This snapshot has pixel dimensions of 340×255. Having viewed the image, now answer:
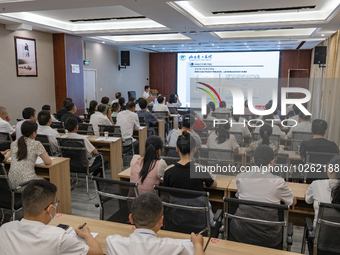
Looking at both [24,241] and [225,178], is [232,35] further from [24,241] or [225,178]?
[24,241]

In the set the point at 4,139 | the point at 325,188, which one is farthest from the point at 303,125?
the point at 4,139

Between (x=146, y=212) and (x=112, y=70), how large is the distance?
1191 cm

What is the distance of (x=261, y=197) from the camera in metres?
2.46

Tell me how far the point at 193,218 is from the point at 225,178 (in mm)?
1013

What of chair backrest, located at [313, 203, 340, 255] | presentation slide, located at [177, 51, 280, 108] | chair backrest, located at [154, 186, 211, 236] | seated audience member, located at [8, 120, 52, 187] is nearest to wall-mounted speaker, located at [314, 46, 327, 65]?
presentation slide, located at [177, 51, 280, 108]

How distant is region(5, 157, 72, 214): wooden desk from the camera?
12.1 feet

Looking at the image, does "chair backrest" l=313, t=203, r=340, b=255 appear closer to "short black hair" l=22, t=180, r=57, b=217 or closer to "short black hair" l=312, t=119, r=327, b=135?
"short black hair" l=22, t=180, r=57, b=217

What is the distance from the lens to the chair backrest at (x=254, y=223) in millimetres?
2123

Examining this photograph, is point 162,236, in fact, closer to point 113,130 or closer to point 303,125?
point 113,130

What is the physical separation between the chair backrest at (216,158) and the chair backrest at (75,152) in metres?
1.75

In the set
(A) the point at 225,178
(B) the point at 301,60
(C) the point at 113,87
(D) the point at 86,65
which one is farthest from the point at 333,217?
(B) the point at 301,60

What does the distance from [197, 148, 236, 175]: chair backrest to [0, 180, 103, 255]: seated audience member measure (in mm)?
2352

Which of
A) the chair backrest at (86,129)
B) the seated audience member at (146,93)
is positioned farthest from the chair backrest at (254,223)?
the seated audience member at (146,93)

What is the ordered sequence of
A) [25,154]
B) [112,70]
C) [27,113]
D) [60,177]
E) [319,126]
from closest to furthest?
[25,154], [60,177], [319,126], [27,113], [112,70]
